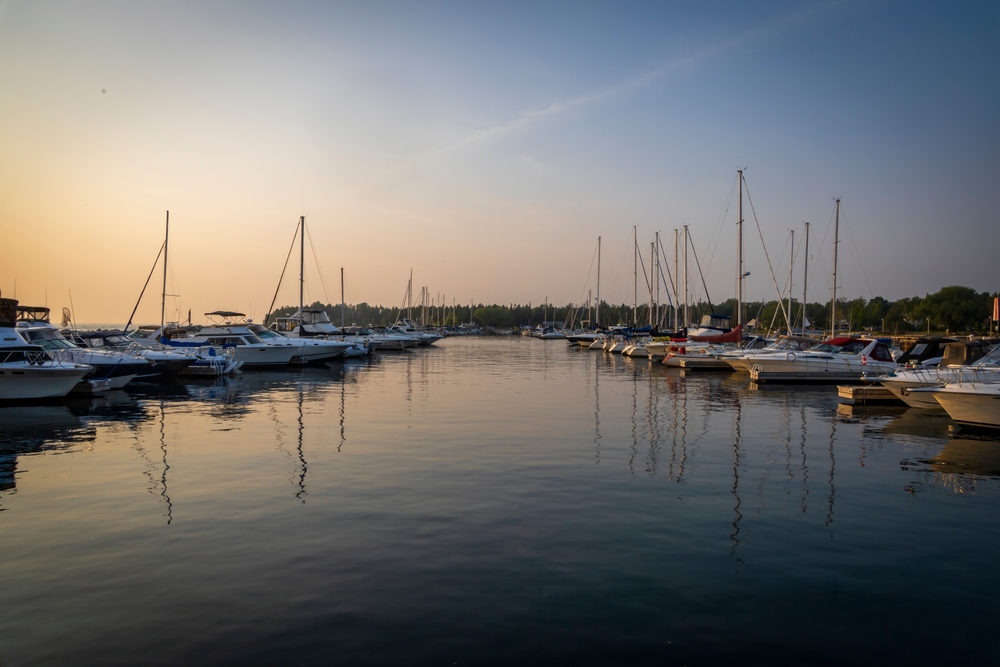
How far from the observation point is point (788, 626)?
7.09 metres

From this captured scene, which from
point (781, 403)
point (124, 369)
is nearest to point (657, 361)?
point (781, 403)

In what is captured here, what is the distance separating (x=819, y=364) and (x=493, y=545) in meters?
32.4

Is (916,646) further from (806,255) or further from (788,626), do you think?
(806,255)

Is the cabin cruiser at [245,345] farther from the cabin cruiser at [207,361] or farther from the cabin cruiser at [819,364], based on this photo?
the cabin cruiser at [819,364]

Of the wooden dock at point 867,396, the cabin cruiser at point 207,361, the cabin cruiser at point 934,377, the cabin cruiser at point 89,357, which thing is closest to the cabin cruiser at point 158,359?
the cabin cruiser at point 207,361

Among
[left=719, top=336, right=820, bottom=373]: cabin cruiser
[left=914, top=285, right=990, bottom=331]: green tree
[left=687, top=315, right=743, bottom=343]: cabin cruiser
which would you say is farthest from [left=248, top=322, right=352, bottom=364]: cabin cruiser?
[left=914, top=285, right=990, bottom=331]: green tree

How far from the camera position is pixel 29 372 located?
23.9 meters

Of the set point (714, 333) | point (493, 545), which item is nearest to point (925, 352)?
point (714, 333)

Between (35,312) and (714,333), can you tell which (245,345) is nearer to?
(35,312)

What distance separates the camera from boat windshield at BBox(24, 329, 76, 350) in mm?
27547

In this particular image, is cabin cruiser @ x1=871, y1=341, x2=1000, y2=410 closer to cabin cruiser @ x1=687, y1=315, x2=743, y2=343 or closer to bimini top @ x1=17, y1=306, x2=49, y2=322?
cabin cruiser @ x1=687, y1=315, x2=743, y2=343

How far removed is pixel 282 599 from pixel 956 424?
22.5m

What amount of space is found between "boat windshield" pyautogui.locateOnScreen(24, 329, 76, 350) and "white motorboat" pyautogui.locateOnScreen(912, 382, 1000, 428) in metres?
33.3

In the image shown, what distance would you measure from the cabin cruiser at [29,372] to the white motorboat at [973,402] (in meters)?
30.0
